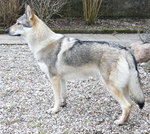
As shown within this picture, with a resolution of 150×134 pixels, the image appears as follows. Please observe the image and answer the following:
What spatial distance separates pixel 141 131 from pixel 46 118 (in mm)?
1462

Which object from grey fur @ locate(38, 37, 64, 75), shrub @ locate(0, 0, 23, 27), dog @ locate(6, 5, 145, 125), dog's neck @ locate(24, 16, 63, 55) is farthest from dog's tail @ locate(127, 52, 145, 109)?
shrub @ locate(0, 0, 23, 27)

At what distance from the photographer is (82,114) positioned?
432 centimetres

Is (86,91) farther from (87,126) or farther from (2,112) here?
(2,112)

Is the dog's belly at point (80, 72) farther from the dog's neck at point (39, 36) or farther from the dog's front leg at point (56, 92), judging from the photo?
the dog's neck at point (39, 36)

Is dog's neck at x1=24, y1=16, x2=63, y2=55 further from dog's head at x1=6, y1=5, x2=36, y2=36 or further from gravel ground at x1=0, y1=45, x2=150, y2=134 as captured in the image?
gravel ground at x1=0, y1=45, x2=150, y2=134

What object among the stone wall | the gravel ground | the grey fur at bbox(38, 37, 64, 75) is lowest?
the stone wall

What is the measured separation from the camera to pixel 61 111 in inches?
176

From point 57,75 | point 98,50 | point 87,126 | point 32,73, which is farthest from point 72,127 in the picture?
point 32,73

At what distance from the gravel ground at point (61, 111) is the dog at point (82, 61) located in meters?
0.23

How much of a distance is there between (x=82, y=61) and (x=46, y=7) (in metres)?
6.18

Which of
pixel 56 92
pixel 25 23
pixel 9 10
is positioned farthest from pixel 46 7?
pixel 56 92

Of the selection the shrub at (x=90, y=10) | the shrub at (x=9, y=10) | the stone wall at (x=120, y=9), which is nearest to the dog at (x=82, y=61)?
the shrub at (x=9, y=10)

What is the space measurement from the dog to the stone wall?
22.6ft

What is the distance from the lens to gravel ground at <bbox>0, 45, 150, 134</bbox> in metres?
3.90
